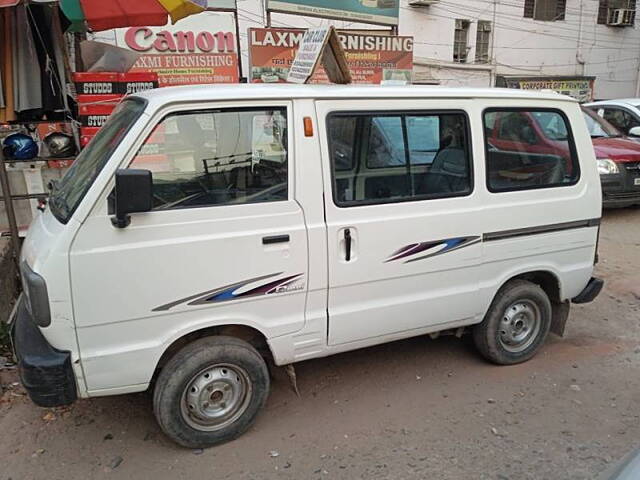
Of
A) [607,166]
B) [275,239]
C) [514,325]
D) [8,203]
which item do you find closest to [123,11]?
[8,203]

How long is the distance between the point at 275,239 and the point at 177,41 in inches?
453

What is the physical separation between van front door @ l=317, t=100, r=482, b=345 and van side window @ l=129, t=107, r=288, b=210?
291 millimetres

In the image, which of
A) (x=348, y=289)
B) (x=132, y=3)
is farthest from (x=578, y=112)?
(x=132, y=3)

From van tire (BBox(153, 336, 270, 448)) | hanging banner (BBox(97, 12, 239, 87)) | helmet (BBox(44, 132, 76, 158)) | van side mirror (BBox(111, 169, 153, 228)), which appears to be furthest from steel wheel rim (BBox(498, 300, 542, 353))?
hanging banner (BBox(97, 12, 239, 87))

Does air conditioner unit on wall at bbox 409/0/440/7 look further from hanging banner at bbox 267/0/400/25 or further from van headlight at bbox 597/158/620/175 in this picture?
van headlight at bbox 597/158/620/175

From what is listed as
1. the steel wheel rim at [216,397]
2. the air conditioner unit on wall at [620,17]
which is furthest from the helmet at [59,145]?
the air conditioner unit on wall at [620,17]

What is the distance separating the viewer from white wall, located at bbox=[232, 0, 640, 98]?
17281 millimetres

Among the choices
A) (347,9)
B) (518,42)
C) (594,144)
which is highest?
(518,42)

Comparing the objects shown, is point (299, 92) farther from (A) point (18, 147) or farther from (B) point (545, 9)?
(B) point (545, 9)

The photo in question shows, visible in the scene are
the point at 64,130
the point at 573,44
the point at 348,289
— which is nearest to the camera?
the point at 348,289

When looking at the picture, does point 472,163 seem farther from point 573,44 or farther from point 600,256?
point 573,44

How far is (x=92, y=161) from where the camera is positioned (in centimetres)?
275

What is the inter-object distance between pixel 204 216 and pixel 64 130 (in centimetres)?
382

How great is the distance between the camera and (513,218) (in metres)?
3.48
